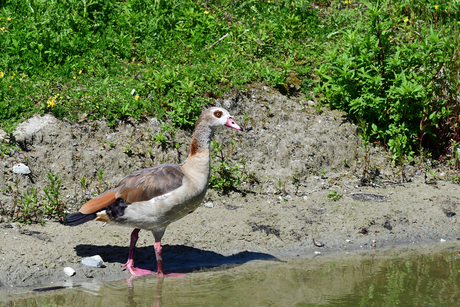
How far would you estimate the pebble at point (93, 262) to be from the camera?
627 centimetres

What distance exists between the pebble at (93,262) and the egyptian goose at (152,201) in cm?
29

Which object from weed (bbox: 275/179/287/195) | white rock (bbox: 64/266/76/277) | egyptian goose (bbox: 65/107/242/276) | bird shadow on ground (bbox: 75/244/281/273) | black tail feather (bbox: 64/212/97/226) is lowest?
bird shadow on ground (bbox: 75/244/281/273)

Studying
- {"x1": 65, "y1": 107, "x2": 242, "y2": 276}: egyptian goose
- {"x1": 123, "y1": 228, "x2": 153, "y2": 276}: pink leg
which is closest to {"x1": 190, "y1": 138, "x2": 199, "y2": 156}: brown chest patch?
{"x1": 65, "y1": 107, "x2": 242, "y2": 276}: egyptian goose

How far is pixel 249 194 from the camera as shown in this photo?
8.08m

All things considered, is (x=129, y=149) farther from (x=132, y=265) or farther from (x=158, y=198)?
(x=132, y=265)

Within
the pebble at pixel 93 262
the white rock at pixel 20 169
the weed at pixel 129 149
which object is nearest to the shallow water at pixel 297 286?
the pebble at pixel 93 262

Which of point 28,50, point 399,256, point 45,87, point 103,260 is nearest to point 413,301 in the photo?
point 399,256

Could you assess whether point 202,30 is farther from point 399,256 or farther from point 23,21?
point 399,256

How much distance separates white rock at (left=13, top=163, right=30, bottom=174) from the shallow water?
2.11 metres

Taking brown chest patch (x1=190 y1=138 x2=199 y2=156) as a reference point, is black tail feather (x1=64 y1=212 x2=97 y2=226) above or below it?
below

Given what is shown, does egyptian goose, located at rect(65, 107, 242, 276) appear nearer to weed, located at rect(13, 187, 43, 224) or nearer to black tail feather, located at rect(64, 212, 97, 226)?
black tail feather, located at rect(64, 212, 97, 226)

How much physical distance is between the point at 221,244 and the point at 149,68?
353cm

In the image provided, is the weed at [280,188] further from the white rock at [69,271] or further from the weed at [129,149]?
the white rock at [69,271]

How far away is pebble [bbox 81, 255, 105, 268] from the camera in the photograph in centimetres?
627
